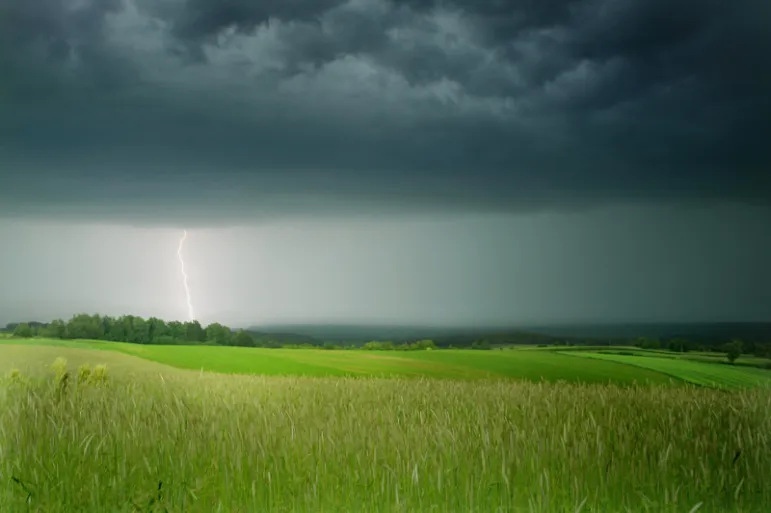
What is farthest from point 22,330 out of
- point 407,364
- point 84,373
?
point 407,364

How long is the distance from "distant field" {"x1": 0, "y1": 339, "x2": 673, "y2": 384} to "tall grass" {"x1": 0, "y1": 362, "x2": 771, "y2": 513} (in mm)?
443

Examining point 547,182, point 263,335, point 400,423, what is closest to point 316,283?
point 263,335

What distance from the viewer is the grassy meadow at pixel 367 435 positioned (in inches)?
128

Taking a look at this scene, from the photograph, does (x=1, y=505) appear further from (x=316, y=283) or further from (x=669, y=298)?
(x=669, y=298)

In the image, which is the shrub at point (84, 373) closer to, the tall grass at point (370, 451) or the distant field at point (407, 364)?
the tall grass at point (370, 451)

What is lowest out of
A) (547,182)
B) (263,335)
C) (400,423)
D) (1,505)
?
(1,505)

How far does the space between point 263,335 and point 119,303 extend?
3.51 ft

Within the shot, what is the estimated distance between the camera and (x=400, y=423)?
392 centimetres

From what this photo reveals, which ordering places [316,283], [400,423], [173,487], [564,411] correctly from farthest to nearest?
1. [316,283]
2. [564,411]
3. [400,423]
4. [173,487]

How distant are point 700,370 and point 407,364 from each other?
2179 millimetres

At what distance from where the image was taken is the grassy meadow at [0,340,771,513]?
10.6 ft

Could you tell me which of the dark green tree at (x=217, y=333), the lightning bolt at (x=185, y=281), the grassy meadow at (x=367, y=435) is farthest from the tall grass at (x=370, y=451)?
the lightning bolt at (x=185, y=281)

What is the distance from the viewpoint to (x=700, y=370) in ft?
16.7

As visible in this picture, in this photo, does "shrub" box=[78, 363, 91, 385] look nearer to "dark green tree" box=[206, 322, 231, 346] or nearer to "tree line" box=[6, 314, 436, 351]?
"tree line" box=[6, 314, 436, 351]
